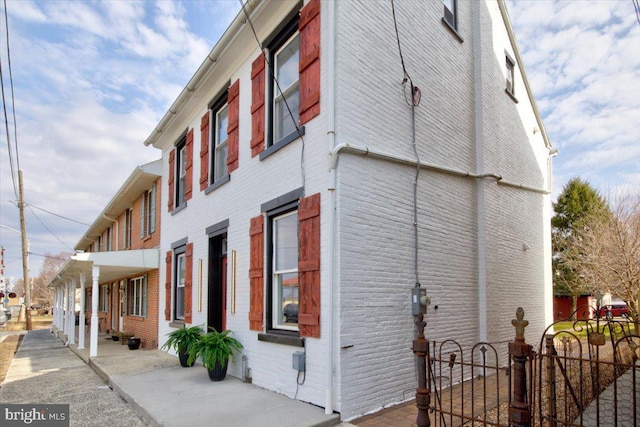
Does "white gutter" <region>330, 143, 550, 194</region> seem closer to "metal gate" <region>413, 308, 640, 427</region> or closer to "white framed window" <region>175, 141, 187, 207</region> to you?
"metal gate" <region>413, 308, 640, 427</region>

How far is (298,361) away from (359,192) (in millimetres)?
2351

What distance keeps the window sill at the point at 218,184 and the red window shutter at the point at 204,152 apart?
0.27 metres

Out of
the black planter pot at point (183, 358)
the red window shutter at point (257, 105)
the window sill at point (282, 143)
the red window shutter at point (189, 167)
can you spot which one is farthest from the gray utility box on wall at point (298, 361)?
the red window shutter at point (189, 167)

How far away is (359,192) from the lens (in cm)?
617

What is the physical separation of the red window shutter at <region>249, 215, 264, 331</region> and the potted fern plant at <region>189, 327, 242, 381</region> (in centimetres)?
53

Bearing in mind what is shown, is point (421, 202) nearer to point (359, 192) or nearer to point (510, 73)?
point (359, 192)

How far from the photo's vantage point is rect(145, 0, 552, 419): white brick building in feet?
19.9

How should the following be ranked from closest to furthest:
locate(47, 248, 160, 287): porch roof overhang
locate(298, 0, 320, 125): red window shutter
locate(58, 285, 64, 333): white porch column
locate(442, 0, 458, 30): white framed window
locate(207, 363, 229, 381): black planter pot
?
1. locate(298, 0, 320, 125): red window shutter
2. locate(207, 363, 229, 381): black planter pot
3. locate(442, 0, 458, 30): white framed window
4. locate(47, 248, 160, 287): porch roof overhang
5. locate(58, 285, 64, 333): white porch column

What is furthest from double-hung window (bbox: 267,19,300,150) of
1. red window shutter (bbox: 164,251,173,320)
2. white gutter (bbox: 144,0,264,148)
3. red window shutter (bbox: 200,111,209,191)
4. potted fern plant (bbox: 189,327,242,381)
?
red window shutter (bbox: 164,251,173,320)

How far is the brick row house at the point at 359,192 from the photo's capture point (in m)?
6.07

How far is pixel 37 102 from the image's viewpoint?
11.2 metres

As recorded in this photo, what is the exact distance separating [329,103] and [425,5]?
10.3 feet

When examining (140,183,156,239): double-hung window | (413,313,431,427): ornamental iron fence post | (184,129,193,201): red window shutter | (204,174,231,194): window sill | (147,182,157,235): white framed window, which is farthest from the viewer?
(140,183,156,239): double-hung window

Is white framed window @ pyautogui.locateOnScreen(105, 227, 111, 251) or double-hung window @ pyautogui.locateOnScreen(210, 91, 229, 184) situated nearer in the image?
double-hung window @ pyautogui.locateOnScreen(210, 91, 229, 184)
